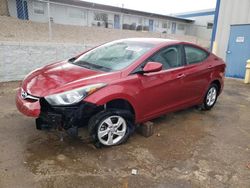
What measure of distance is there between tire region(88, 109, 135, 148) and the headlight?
357 mm

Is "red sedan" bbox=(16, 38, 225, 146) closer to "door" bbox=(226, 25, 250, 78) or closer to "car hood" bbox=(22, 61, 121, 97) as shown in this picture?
"car hood" bbox=(22, 61, 121, 97)

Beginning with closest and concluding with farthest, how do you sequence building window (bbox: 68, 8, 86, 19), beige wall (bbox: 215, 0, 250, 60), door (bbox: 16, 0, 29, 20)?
beige wall (bbox: 215, 0, 250, 60) → door (bbox: 16, 0, 29, 20) → building window (bbox: 68, 8, 86, 19)

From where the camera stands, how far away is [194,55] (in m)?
4.51

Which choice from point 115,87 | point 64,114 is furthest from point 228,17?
point 64,114

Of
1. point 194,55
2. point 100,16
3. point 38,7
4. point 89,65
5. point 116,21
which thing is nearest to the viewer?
point 89,65

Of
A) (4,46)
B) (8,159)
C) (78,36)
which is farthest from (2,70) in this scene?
(78,36)

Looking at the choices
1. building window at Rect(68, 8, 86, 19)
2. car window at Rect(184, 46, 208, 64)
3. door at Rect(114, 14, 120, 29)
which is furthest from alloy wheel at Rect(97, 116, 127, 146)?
door at Rect(114, 14, 120, 29)

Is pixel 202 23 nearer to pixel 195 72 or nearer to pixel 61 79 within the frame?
pixel 195 72

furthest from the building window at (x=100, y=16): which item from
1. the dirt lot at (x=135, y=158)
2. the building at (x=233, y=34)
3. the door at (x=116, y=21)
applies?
the dirt lot at (x=135, y=158)

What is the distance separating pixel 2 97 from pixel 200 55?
4594 mm

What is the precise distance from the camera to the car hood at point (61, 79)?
2.92 m

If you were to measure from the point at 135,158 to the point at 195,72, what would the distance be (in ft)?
7.01

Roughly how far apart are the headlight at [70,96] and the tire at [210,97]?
3.01 metres

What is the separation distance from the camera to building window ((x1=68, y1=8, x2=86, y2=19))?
793 inches
